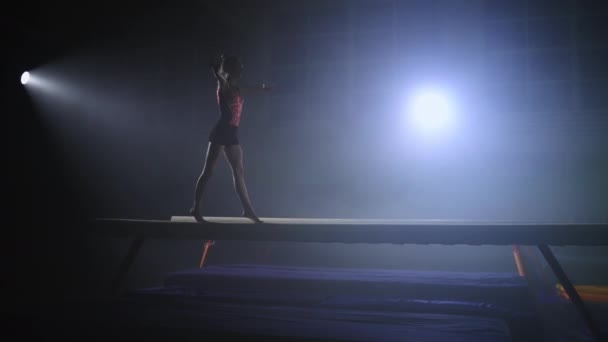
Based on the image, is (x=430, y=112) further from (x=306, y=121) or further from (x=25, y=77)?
(x=25, y=77)

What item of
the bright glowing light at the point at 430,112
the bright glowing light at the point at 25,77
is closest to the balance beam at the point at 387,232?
the bright glowing light at the point at 430,112

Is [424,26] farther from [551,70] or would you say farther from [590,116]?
[590,116]

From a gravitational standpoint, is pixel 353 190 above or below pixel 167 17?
below

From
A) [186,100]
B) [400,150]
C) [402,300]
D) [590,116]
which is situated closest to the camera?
[402,300]

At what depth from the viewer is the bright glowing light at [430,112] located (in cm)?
556

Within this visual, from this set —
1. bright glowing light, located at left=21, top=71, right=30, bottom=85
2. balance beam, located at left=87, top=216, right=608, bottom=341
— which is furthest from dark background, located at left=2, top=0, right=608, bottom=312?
balance beam, located at left=87, top=216, right=608, bottom=341

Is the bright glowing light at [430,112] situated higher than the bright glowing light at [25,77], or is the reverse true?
the bright glowing light at [25,77]

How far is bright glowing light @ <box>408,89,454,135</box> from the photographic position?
5.56 m

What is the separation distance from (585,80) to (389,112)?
271 cm

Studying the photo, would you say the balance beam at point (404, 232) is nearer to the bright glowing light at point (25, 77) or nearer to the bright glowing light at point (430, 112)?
the bright glowing light at point (430, 112)

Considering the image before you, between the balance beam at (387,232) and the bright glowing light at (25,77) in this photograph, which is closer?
the balance beam at (387,232)

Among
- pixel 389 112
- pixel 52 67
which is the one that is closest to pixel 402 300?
pixel 389 112

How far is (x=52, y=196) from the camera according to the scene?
20.3 feet

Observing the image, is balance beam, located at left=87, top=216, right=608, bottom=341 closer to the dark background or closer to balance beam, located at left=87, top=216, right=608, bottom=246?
balance beam, located at left=87, top=216, right=608, bottom=246
